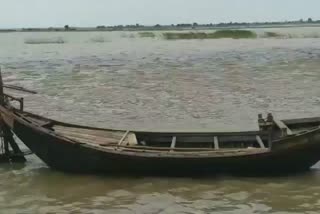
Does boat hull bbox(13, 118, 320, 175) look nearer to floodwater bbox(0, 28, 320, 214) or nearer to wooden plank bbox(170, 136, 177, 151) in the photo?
floodwater bbox(0, 28, 320, 214)

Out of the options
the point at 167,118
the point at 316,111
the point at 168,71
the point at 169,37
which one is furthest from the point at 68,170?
the point at 169,37

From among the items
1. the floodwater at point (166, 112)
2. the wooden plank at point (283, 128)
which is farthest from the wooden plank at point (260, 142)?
the floodwater at point (166, 112)

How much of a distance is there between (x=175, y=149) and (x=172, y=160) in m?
0.49

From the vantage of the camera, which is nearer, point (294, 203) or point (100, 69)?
point (294, 203)

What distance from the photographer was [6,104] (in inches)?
417

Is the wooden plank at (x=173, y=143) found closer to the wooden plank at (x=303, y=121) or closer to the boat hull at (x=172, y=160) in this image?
the boat hull at (x=172, y=160)

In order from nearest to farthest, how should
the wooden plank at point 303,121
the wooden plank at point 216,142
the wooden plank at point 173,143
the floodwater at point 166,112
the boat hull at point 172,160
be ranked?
the floodwater at point 166,112 → the boat hull at point 172,160 → the wooden plank at point 173,143 → the wooden plank at point 216,142 → the wooden plank at point 303,121

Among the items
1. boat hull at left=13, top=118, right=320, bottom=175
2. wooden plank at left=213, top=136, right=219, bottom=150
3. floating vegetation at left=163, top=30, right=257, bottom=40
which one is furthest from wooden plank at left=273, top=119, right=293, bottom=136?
floating vegetation at left=163, top=30, right=257, bottom=40

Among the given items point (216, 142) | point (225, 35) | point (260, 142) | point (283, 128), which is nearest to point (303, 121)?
point (260, 142)

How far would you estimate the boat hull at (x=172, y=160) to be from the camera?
9.44m

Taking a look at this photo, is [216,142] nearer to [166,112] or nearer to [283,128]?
[283,128]

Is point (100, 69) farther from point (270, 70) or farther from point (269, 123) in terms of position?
point (269, 123)

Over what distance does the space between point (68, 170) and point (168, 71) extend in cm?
2208

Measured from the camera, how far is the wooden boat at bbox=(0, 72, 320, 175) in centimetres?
947
